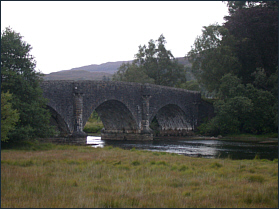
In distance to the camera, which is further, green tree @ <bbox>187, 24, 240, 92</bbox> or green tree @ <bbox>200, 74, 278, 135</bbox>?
green tree @ <bbox>187, 24, 240, 92</bbox>

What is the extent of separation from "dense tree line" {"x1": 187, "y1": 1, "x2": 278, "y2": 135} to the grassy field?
2894 cm

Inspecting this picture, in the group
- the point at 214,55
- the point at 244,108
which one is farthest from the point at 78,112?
the point at 214,55

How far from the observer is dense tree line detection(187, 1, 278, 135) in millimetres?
40406

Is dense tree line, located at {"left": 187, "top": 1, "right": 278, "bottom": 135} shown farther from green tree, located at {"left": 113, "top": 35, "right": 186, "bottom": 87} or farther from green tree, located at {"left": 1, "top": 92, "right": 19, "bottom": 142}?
green tree, located at {"left": 1, "top": 92, "right": 19, "bottom": 142}

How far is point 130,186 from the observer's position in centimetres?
921

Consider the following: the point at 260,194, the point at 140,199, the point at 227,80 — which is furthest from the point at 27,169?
the point at 227,80

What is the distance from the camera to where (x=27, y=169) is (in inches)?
447

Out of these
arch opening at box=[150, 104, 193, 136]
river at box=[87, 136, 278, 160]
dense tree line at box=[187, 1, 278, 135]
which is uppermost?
dense tree line at box=[187, 1, 278, 135]

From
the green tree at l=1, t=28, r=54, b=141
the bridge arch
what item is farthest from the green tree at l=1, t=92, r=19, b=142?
the bridge arch

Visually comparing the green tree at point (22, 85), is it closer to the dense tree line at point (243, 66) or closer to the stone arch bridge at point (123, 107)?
the stone arch bridge at point (123, 107)

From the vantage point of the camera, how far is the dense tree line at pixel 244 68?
40.4 metres

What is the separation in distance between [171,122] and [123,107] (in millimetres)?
15751

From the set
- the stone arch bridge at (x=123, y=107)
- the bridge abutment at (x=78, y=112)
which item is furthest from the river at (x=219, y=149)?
the stone arch bridge at (x=123, y=107)

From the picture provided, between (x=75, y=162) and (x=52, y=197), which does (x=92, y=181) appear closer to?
(x=52, y=197)
